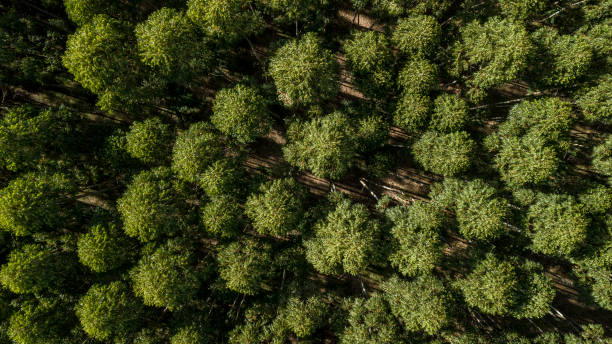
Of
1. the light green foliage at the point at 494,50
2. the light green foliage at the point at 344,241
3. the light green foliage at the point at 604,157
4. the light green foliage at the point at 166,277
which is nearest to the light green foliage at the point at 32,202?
the light green foliage at the point at 166,277

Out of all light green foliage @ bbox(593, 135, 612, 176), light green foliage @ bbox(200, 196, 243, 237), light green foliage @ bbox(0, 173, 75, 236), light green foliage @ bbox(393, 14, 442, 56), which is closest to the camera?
light green foliage @ bbox(0, 173, 75, 236)

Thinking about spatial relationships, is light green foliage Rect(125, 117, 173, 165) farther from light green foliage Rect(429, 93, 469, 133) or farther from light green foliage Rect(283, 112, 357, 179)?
light green foliage Rect(429, 93, 469, 133)

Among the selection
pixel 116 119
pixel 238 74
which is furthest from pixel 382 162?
pixel 116 119

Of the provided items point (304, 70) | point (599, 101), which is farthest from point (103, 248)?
point (599, 101)

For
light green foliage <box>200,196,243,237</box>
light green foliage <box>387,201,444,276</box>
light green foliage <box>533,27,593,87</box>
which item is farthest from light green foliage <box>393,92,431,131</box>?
light green foliage <box>200,196,243,237</box>

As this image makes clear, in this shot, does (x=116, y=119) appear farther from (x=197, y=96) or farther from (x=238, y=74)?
(x=238, y=74)

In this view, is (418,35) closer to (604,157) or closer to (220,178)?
(604,157)
